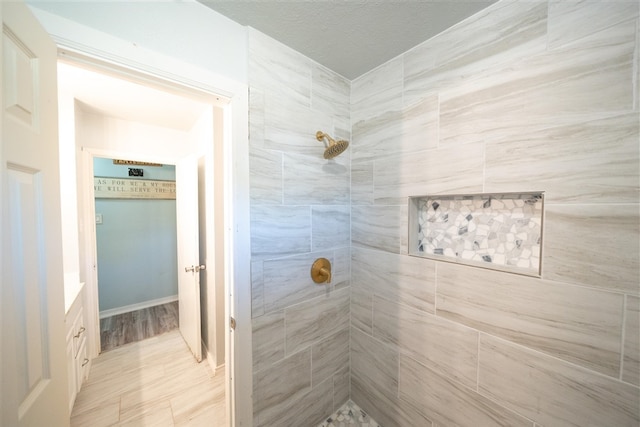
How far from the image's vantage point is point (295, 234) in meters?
1.15

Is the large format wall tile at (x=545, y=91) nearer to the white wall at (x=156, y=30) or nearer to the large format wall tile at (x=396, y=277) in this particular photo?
the large format wall tile at (x=396, y=277)

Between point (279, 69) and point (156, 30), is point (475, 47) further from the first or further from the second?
point (156, 30)

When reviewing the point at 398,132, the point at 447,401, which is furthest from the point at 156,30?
the point at 447,401

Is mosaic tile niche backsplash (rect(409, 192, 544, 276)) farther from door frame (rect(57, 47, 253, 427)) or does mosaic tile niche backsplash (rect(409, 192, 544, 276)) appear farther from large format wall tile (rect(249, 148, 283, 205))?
door frame (rect(57, 47, 253, 427))

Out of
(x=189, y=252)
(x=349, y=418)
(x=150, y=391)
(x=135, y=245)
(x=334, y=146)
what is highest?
(x=334, y=146)

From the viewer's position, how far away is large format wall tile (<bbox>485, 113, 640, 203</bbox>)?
0.64 metres

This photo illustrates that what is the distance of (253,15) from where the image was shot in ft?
2.99

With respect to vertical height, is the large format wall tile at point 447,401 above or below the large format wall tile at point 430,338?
below

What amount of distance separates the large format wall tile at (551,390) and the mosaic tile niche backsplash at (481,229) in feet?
1.05

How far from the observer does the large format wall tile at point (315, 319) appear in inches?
45.4

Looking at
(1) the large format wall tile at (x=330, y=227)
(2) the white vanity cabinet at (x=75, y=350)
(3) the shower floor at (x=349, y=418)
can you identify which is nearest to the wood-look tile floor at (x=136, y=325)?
(2) the white vanity cabinet at (x=75, y=350)

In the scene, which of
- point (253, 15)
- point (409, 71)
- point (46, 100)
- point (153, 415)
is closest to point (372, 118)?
point (409, 71)

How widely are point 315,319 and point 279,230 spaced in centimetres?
57

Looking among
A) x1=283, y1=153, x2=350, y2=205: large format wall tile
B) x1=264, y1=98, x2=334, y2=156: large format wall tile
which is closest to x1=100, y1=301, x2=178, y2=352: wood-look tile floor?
x1=283, y1=153, x2=350, y2=205: large format wall tile
